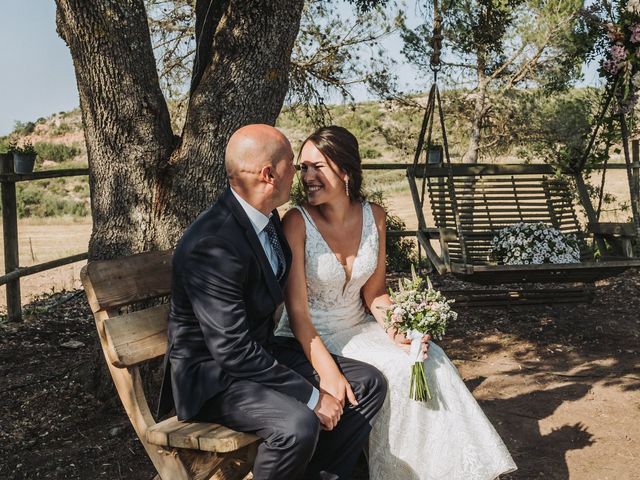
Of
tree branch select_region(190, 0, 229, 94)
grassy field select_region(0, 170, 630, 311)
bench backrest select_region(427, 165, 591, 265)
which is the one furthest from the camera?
grassy field select_region(0, 170, 630, 311)

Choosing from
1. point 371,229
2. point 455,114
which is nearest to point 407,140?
point 455,114

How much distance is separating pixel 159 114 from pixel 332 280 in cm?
176

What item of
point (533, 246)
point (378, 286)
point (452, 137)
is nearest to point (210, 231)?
→ point (378, 286)

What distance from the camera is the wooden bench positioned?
2748 mm

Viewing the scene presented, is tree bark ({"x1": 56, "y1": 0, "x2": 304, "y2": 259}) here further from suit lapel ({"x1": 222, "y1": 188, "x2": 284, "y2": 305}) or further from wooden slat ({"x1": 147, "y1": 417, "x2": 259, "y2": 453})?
wooden slat ({"x1": 147, "y1": 417, "x2": 259, "y2": 453})

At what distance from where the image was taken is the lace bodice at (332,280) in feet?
11.7

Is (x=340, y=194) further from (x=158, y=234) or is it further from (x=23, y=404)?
(x=23, y=404)

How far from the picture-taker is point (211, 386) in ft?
9.37

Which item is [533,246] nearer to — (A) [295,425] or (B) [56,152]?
(A) [295,425]

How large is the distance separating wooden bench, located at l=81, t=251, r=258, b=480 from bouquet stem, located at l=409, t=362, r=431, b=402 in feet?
2.49

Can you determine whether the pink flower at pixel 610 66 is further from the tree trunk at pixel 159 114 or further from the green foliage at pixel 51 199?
the green foliage at pixel 51 199

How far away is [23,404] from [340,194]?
106 inches

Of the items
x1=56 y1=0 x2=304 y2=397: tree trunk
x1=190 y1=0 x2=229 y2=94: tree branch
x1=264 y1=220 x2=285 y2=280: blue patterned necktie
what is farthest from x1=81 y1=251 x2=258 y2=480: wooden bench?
x1=190 y1=0 x2=229 y2=94: tree branch

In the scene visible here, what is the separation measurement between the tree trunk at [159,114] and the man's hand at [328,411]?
2.02 metres
